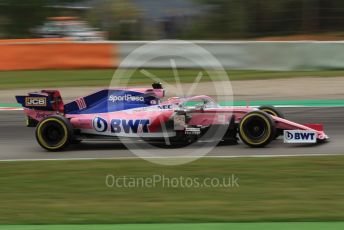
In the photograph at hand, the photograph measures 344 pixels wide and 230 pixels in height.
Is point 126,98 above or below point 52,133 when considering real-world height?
above

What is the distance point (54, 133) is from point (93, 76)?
869cm

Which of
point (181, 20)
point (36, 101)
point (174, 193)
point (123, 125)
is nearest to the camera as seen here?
point (174, 193)

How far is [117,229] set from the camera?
5.24 m

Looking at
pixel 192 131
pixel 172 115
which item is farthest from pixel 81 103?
pixel 192 131

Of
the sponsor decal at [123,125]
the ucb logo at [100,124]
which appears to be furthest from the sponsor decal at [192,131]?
the ucb logo at [100,124]

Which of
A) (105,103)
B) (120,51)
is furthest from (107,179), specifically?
(120,51)

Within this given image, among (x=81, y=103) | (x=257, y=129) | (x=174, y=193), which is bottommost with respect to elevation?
(x=174, y=193)

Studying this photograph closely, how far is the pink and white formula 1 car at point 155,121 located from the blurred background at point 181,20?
1279 centimetres

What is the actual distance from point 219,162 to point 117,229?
2.66 metres

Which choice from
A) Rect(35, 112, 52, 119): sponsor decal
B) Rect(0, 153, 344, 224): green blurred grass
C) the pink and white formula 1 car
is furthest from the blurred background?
Rect(0, 153, 344, 224): green blurred grass

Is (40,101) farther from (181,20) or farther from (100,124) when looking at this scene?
(181,20)

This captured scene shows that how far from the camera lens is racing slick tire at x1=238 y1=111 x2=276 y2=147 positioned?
8250mm

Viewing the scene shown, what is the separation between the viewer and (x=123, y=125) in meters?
8.61

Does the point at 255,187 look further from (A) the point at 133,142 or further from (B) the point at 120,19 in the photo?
(B) the point at 120,19
